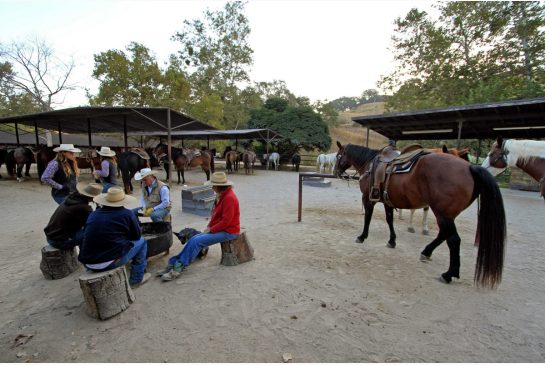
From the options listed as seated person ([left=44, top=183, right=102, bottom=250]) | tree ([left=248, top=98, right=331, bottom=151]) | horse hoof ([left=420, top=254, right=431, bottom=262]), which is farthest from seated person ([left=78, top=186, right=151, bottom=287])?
tree ([left=248, top=98, right=331, bottom=151])

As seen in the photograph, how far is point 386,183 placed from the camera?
12.9 feet

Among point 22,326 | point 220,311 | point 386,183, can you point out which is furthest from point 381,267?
point 22,326

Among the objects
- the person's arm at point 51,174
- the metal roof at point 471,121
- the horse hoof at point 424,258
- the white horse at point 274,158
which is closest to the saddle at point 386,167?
the horse hoof at point 424,258

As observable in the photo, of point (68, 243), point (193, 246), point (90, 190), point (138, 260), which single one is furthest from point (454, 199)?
point (68, 243)

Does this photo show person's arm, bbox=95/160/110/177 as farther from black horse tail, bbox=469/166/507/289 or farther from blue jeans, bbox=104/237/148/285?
black horse tail, bbox=469/166/507/289

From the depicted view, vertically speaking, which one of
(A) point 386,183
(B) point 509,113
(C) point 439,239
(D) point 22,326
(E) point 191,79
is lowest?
(D) point 22,326

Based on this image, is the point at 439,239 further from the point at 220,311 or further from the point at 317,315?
the point at 220,311

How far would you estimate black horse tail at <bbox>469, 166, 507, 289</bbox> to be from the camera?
2777 mm

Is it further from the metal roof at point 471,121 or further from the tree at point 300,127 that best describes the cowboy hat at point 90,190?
the tree at point 300,127

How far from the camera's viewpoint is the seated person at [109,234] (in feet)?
7.97

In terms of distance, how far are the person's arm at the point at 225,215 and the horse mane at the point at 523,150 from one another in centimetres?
454

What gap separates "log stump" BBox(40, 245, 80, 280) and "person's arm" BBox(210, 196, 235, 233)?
1788 millimetres

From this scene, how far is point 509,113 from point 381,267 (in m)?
6.75

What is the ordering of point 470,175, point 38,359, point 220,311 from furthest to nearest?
point 470,175, point 220,311, point 38,359
